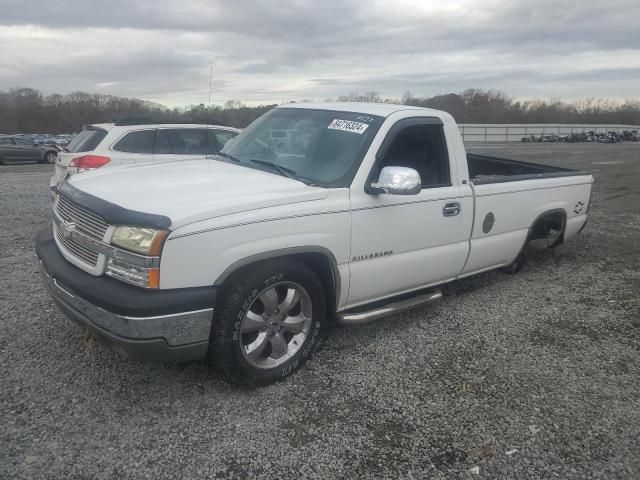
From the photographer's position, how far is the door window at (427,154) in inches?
172

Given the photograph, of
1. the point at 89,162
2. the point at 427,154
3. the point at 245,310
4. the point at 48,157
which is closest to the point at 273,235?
the point at 245,310

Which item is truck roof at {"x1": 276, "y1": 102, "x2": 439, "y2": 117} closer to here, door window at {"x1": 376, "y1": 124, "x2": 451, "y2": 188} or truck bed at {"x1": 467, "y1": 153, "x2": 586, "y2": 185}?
door window at {"x1": 376, "y1": 124, "x2": 451, "y2": 188}

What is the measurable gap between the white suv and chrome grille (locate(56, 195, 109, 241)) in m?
4.59

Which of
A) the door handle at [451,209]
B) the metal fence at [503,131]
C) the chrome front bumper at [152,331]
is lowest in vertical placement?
the chrome front bumper at [152,331]

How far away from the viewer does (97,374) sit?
3.47 meters

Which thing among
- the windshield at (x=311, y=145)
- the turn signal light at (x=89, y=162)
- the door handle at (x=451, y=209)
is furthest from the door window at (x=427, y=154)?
the turn signal light at (x=89, y=162)

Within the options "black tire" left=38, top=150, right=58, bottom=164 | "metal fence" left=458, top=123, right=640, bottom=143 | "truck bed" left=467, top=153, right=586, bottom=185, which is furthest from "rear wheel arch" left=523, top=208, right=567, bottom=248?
"metal fence" left=458, top=123, right=640, bottom=143

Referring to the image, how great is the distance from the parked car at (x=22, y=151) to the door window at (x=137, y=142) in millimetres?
20333

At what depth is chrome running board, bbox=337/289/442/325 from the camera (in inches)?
148

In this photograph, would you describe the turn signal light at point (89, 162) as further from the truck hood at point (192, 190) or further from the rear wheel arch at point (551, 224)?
the rear wheel arch at point (551, 224)

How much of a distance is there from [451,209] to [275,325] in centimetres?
188

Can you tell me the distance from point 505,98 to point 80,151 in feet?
412

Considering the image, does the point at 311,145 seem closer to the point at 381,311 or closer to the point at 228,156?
the point at 228,156

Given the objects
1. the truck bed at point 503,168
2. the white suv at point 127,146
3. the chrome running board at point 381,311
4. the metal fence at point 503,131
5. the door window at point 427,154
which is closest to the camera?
the chrome running board at point 381,311
